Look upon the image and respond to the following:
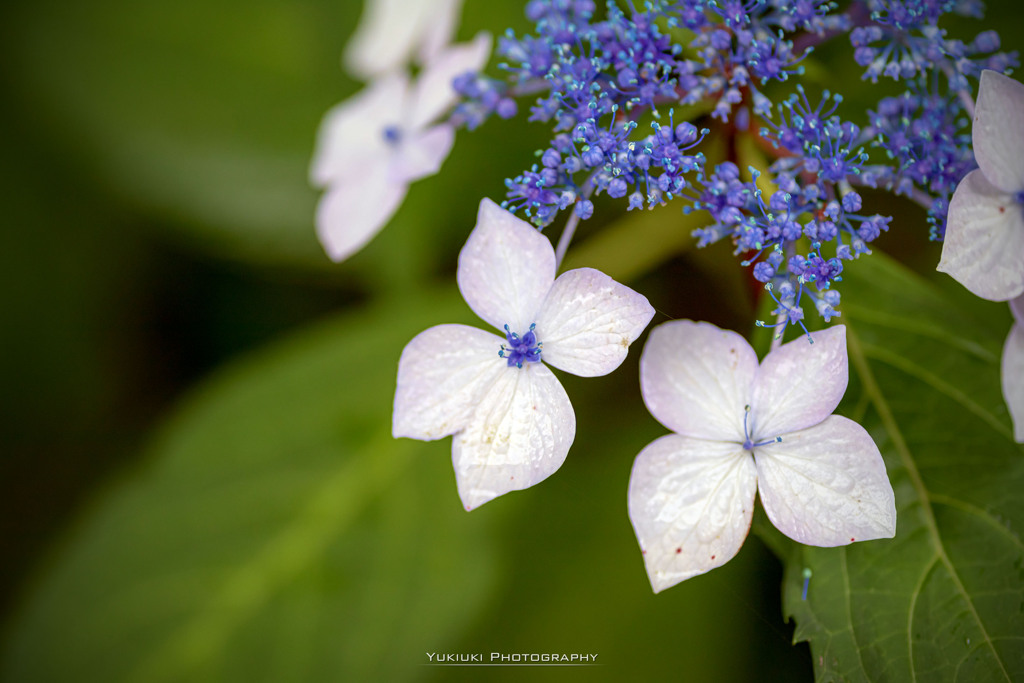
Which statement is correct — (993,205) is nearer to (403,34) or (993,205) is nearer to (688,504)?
(688,504)

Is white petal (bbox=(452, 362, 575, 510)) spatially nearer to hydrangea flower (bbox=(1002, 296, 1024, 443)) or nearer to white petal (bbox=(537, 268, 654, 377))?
white petal (bbox=(537, 268, 654, 377))

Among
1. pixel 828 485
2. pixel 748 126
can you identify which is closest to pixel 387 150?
pixel 748 126

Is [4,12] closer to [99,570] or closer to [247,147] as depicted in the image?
[247,147]

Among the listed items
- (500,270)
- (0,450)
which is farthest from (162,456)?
(500,270)

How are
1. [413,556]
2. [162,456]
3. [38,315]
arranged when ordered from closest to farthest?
1. [413,556]
2. [162,456]
3. [38,315]

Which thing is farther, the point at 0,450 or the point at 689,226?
the point at 0,450

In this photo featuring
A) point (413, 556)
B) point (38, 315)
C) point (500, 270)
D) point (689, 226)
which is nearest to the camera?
point (500, 270)

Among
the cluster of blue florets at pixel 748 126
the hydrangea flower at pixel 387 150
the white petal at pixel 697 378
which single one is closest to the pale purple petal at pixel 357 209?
the hydrangea flower at pixel 387 150
